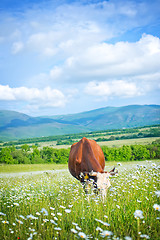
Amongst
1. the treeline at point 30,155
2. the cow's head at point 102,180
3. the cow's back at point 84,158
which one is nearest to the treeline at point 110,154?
the treeline at point 30,155

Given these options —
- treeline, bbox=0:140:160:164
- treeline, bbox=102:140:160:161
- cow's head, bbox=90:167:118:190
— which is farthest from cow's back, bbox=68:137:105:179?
treeline, bbox=102:140:160:161

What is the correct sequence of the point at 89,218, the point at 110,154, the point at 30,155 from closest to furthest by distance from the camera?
the point at 89,218
the point at 30,155
the point at 110,154

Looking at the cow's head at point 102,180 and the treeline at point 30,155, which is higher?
the cow's head at point 102,180

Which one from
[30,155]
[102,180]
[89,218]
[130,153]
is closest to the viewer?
[89,218]

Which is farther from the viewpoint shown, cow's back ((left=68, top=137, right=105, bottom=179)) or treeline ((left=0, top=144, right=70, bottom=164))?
treeline ((left=0, top=144, right=70, bottom=164))

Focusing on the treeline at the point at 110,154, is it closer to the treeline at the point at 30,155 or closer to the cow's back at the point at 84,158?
the treeline at the point at 30,155

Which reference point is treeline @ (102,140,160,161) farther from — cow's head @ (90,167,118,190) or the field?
cow's head @ (90,167,118,190)

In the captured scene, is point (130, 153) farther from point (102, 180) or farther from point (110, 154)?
point (102, 180)

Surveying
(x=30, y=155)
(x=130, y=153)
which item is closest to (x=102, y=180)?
(x=30, y=155)

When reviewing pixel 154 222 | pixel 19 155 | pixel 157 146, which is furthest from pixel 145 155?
pixel 154 222

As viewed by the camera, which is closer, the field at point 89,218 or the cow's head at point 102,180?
the field at point 89,218

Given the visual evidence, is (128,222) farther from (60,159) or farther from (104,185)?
(60,159)

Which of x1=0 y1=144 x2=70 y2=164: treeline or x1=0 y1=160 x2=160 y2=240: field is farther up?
x1=0 y1=160 x2=160 y2=240: field

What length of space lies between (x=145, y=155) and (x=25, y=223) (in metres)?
37.6
